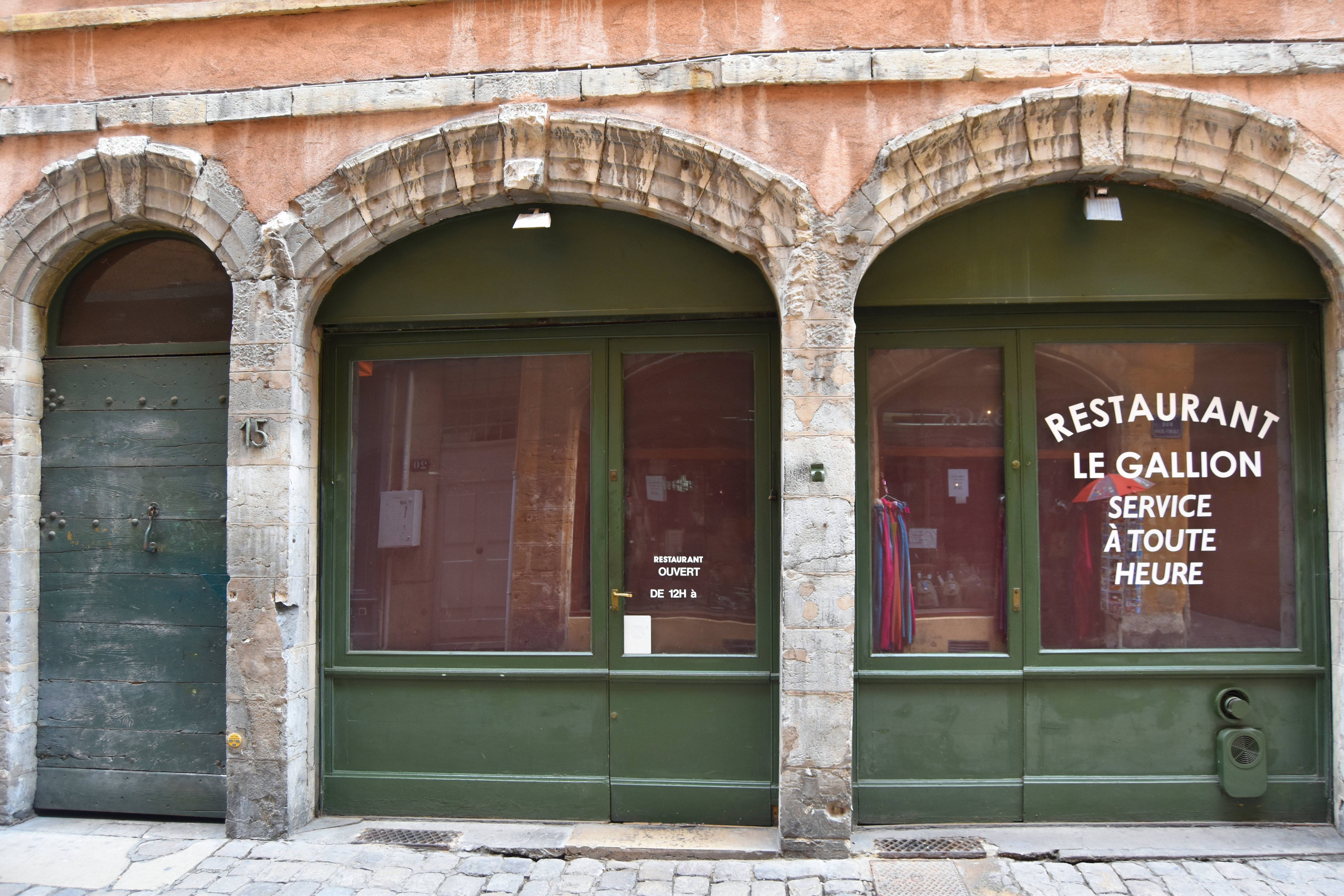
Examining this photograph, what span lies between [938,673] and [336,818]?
3.30m

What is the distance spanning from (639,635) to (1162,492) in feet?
9.41

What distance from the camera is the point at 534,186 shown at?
13.1 ft

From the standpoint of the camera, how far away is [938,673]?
13.3ft

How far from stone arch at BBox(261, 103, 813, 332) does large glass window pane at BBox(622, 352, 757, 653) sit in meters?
0.69

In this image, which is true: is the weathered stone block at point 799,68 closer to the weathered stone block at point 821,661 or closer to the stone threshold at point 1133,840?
the weathered stone block at point 821,661

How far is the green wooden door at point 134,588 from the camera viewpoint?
430 cm

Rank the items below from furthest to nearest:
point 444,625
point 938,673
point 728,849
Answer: point 444,625 < point 938,673 < point 728,849

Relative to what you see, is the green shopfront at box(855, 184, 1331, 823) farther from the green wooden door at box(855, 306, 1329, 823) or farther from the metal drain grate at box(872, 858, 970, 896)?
the metal drain grate at box(872, 858, 970, 896)

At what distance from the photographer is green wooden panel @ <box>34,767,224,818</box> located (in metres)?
4.27

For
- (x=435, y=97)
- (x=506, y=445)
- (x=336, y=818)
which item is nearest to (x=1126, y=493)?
(x=506, y=445)

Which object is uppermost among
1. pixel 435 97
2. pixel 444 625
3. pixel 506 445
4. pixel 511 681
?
pixel 435 97

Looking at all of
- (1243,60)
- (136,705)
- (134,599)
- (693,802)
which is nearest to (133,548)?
(134,599)

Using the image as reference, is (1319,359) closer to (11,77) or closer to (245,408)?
(245,408)

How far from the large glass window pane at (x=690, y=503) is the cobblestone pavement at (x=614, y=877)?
1060 mm
